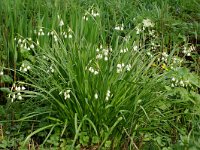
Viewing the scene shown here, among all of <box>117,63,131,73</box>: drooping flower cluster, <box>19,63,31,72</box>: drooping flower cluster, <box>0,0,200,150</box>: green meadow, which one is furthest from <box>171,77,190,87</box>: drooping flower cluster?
<box>19,63,31,72</box>: drooping flower cluster

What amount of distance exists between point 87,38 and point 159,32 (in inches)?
42.0

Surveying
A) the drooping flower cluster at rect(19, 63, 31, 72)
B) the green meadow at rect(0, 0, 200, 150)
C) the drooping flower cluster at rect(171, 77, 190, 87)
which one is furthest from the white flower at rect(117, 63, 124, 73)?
the drooping flower cluster at rect(19, 63, 31, 72)

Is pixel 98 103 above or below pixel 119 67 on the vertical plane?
below

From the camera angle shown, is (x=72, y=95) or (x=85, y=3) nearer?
(x=72, y=95)

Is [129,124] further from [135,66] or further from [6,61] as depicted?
[6,61]

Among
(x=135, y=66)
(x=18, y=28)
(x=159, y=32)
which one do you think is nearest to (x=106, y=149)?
(x=135, y=66)

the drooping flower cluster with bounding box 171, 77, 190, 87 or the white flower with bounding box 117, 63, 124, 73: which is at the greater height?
the white flower with bounding box 117, 63, 124, 73

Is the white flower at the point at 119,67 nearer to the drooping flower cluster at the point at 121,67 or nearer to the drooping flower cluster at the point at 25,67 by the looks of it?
the drooping flower cluster at the point at 121,67

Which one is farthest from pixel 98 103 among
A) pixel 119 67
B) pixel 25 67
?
pixel 25 67

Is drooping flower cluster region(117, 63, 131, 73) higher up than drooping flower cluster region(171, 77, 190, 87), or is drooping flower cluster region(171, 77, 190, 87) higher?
drooping flower cluster region(117, 63, 131, 73)

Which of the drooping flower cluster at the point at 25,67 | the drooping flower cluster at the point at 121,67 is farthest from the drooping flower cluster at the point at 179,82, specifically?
the drooping flower cluster at the point at 25,67

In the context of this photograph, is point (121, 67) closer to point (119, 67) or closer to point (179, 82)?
point (119, 67)

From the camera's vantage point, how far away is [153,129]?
328cm

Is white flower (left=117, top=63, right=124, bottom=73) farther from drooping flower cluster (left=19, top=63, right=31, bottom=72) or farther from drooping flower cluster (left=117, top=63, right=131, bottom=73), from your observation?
drooping flower cluster (left=19, top=63, right=31, bottom=72)
